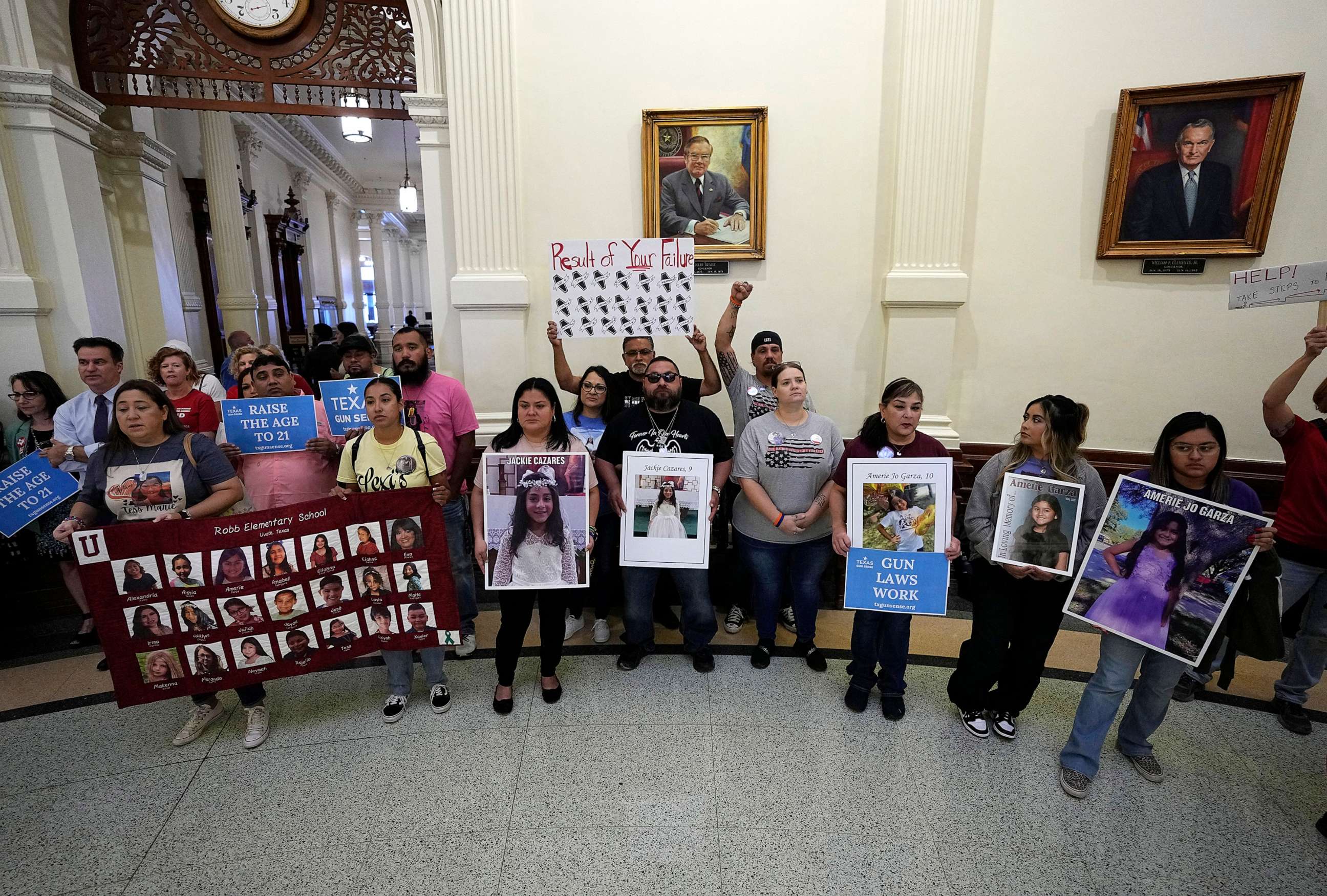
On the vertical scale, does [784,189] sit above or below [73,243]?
above

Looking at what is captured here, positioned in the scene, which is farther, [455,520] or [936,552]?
[455,520]

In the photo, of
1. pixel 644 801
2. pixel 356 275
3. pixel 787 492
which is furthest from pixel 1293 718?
pixel 356 275

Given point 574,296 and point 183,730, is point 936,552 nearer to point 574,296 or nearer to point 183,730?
point 574,296

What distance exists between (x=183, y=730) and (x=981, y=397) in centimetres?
499

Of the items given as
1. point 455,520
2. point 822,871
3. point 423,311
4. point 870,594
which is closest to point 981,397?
point 870,594

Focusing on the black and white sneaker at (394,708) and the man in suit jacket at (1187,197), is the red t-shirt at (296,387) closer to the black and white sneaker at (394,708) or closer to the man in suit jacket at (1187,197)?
the black and white sneaker at (394,708)

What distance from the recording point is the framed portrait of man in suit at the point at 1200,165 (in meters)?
3.70

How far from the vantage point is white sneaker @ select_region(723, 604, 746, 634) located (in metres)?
3.70

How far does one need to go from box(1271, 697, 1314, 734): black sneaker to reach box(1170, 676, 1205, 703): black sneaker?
11.7 inches

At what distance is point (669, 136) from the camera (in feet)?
13.3

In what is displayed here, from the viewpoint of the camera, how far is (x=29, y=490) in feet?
10.0

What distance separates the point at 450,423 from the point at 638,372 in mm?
1084

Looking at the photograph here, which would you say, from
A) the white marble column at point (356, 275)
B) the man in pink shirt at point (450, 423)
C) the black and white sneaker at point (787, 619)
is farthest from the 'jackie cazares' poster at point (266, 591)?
→ the white marble column at point (356, 275)

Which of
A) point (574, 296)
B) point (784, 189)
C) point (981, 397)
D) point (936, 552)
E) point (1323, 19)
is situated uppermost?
point (1323, 19)
